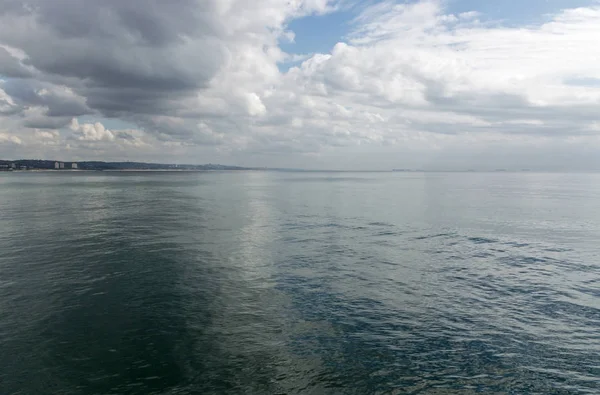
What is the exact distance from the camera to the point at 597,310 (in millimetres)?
26516

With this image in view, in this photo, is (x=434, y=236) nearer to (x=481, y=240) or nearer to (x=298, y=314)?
(x=481, y=240)

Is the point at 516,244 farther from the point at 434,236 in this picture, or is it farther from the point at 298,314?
the point at 298,314

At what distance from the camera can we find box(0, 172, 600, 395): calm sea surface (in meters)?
18.5

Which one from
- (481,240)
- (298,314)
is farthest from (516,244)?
(298,314)

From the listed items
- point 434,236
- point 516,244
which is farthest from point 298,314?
point 516,244

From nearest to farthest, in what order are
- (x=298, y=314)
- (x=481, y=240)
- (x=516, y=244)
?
1. (x=298, y=314)
2. (x=516, y=244)
3. (x=481, y=240)

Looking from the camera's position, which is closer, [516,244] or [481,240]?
[516,244]

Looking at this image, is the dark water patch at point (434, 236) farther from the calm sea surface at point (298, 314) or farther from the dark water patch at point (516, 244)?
the dark water patch at point (516, 244)

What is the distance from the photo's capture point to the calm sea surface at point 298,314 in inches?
730

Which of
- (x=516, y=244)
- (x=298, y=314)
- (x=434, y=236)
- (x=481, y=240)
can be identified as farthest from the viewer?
(x=434, y=236)

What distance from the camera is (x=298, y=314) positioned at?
2564cm

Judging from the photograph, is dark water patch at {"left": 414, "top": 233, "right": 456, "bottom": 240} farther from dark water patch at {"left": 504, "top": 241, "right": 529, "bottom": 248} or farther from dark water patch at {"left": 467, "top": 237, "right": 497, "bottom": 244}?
dark water patch at {"left": 504, "top": 241, "right": 529, "bottom": 248}

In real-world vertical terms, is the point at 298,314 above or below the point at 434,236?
below

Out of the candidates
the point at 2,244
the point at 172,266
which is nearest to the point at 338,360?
the point at 172,266
